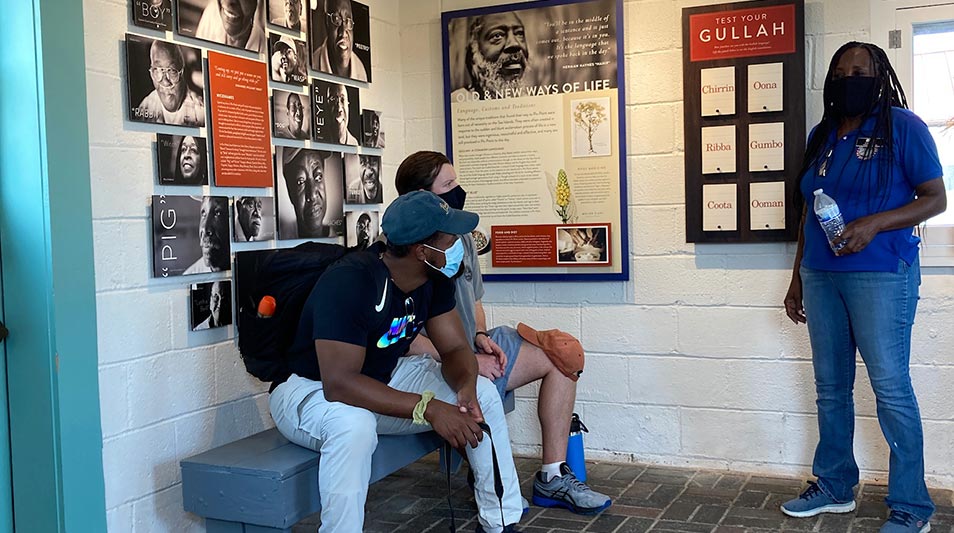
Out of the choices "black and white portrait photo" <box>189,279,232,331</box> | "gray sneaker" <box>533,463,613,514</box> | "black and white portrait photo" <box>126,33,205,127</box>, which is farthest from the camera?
"gray sneaker" <box>533,463,613,514</box>

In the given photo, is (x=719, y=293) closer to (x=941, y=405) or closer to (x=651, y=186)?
(x=651, y=186)

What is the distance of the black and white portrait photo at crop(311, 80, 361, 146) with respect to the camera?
3.68m

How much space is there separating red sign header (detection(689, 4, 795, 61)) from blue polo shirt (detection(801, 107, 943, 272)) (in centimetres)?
72

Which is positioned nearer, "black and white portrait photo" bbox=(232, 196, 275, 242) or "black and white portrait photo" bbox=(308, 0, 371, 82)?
"black and white portrait photo" bbox=(232, 196, 275, 242)

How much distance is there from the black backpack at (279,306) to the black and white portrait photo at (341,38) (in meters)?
1.05

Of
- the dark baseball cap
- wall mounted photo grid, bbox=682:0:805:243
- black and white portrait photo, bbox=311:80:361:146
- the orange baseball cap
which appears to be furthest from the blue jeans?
black and white portrait photo, bbox=311:80:361:146

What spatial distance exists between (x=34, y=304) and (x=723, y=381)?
2.66 metres

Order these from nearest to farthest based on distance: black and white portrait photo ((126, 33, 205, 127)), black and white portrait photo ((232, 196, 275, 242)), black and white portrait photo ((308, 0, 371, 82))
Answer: black and white portrait photo ((126, 33, 205, 127))
black and white portrait photo ((232, 196, 275, 242))
black and white portrait photo ((308, 0, 371, 82))

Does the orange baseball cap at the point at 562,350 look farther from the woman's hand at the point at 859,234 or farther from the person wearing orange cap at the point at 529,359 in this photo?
the woman's hand at the point at 859,234

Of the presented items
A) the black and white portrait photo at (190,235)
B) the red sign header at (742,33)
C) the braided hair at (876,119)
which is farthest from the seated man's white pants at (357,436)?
the red sign header at (742,33)

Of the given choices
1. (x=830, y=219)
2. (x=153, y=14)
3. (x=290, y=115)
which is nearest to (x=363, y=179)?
(x=290, y=115)

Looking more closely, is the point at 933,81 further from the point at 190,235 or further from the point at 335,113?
the point at 190,235

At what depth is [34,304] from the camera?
260cm

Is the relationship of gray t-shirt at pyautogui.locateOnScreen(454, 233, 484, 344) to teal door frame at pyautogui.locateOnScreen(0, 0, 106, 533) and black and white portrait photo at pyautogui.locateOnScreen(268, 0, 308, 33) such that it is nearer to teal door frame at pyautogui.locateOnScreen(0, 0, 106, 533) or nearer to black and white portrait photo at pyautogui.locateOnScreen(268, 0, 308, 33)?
black and white portrait photo at pyautogui.locateOnScreen(268, 0, 308, 33)
